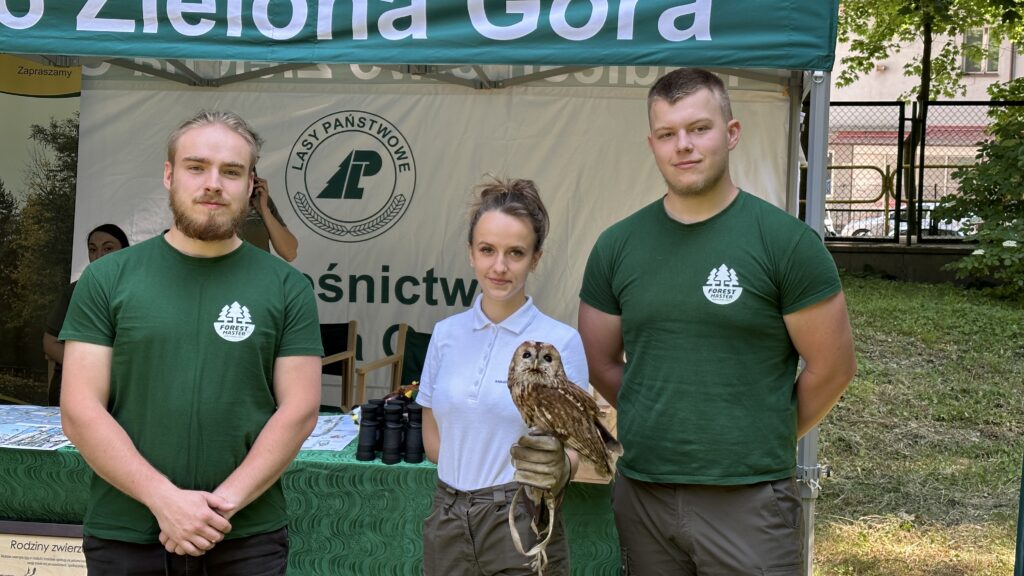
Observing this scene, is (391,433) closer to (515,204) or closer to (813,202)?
(515,204)

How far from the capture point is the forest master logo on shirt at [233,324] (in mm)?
2266

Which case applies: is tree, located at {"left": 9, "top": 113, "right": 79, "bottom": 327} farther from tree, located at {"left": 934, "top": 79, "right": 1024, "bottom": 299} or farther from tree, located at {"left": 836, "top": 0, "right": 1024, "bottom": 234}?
tree, located at {"left": 836, "top": 0, "right": 1024, "bottom": 234}

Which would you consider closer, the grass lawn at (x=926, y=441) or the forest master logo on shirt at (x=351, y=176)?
the grass lawn at (x=926, y=441)

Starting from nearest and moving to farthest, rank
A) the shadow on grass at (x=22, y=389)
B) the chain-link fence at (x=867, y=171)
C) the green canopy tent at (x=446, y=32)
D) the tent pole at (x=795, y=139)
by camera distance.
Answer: the green canopy tent at (x=446, y=32) < the tent pole at (x=795, y=139) < the shadow on grass at (x=22, y=389) < the chain-link fence at (x=867, y=171)

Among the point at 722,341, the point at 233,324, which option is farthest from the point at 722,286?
the point at 233,324

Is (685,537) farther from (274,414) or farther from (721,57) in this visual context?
(721,57)

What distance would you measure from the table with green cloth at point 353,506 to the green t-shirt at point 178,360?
1219mm

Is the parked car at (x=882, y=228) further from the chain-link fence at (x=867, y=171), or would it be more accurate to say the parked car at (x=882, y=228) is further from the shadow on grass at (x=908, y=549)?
the shadow on grass at (x=908, y=549)

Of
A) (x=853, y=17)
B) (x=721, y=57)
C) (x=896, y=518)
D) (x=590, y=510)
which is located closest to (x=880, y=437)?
(x=896, y=518)

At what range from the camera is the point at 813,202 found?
3.51m

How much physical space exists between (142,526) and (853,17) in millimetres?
14094

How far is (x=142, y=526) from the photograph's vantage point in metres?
2.25

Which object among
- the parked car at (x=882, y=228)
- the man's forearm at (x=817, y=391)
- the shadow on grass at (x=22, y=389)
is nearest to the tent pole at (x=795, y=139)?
the man's forearm at (x=817, y=391)

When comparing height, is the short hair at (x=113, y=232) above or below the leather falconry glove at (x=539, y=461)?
above
